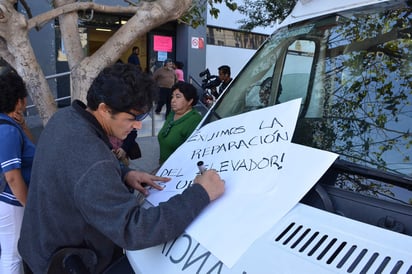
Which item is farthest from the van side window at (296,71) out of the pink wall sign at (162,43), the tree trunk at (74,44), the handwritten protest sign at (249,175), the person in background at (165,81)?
the pink wall sign at (162,43)

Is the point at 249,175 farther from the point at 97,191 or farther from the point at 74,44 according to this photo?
the point at 74,44

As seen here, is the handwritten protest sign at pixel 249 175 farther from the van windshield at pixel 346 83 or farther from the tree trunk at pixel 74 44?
the tree trunk at pixel 74 44

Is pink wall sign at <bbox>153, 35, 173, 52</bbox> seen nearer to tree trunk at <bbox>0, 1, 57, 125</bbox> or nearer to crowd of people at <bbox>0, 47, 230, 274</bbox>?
tree trunk at <bbox>0, 1, 57, 125</bbox>

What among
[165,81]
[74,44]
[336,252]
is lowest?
[165,81]

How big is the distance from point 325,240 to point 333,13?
147cm

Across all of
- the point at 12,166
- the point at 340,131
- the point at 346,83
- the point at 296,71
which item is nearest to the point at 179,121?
the point at 296,71

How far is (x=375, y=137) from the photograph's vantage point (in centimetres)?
161

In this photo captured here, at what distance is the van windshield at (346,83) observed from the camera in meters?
1.60

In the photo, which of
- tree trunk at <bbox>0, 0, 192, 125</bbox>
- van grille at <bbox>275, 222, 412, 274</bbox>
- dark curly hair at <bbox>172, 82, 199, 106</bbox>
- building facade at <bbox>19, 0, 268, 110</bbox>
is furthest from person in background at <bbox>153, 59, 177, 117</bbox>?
van grille at <bbox>275, 222, 412, 274</bbox>

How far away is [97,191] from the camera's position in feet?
4.46

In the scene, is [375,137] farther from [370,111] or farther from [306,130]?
[306,130]

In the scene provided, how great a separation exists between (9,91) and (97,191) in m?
1.54

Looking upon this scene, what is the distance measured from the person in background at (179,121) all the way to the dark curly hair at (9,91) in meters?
1.30

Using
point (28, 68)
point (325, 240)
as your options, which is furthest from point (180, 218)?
point (28, 68)
